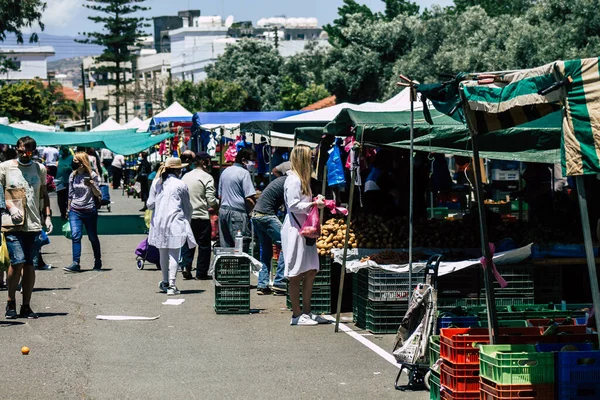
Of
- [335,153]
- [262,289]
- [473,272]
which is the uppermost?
[335,153]

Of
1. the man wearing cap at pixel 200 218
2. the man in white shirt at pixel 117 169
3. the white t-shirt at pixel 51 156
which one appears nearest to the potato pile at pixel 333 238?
the man wearing cap at pixel 200 218

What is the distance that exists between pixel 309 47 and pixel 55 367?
8908cm

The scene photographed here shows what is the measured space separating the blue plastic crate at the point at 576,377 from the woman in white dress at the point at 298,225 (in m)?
4.75

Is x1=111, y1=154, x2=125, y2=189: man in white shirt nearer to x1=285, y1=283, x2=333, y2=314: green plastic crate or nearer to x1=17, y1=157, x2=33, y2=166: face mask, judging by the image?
x1=17, y1=157, x2=33, y2=166: face mask

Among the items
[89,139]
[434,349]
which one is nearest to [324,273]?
[434,349]

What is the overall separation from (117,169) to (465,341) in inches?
1441

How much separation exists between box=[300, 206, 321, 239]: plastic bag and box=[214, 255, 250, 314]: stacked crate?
5.14 feet

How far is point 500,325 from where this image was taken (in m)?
7.68

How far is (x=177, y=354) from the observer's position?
31.1ft

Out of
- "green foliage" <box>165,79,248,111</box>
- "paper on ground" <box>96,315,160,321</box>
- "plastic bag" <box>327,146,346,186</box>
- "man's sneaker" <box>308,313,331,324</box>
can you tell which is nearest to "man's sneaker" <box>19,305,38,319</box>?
"paper on ground" <box>96,315,160,321</box>

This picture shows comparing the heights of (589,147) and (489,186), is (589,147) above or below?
above

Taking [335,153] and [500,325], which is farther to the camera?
[335,153]

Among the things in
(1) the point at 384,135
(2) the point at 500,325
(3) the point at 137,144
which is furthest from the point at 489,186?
(2) the point at 500,325

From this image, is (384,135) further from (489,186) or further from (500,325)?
(489,186)
